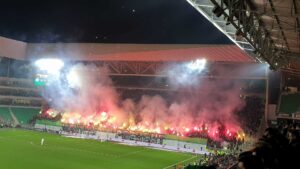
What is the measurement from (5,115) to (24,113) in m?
2.71

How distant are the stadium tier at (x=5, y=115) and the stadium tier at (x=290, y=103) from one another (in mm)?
36087

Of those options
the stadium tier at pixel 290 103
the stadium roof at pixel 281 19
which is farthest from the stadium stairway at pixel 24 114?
the stadium roof at pixel 281 19

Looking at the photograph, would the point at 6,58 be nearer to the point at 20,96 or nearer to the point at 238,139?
the point at 20,96

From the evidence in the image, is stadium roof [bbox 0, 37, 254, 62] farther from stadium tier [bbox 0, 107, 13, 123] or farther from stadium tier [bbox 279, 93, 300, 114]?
Result: stadium tier [bbox 0, 107, 13, 123]

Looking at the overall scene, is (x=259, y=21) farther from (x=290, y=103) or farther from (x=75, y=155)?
(x=290, y=103)

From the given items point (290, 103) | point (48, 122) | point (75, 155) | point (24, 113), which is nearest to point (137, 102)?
point (48, 122)

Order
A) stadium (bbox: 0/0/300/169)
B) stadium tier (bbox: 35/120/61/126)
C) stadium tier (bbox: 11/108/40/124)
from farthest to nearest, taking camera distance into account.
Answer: stadium tier (bbox: 11/108/40/124) → stadium tier (bbox: 35/120/61/126) → stadium (bbox: 0/0/300/169)

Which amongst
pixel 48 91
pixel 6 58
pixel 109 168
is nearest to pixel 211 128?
pixel 109 168

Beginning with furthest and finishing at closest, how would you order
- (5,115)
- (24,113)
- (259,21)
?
(24,113) < (5,115) < (259,21)

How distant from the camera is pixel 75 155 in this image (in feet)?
104

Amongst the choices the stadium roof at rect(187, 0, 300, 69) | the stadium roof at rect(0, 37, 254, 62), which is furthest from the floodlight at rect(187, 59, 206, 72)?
the stadium roof at rect(187, 0, 300, 69)

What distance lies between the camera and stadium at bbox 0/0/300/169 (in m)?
32.3

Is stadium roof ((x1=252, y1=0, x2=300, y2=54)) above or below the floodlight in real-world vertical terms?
below

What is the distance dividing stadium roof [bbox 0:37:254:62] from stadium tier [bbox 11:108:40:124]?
771 cm
